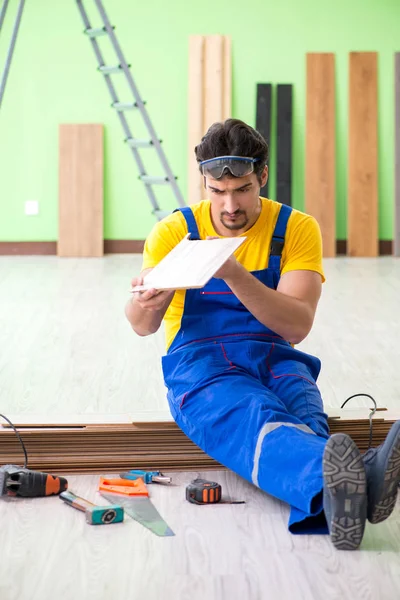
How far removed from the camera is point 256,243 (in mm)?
2902

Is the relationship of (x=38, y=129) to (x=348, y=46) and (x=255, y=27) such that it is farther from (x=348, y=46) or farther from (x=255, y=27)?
(x=348, y=46)

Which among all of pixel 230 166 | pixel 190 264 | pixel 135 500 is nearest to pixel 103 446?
pixel 135 500

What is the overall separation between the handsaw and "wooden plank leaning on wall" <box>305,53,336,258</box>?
21.0 feet

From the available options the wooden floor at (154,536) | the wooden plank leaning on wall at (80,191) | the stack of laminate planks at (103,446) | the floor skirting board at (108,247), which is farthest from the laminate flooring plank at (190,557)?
the floor skirting board at (108,247)

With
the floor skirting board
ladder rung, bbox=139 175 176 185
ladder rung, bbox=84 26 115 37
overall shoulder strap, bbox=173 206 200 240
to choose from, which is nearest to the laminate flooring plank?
overall shoulder strap, bbox=173 206 200 240

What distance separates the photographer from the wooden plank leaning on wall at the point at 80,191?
8.86 m

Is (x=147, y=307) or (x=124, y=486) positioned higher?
(x=147, y=307)

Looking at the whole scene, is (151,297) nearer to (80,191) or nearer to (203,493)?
(203,493)

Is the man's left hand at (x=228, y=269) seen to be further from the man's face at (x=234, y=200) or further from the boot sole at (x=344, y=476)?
the boot sole at (x=344, y=476)

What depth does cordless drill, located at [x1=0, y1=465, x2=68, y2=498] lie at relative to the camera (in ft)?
8.45

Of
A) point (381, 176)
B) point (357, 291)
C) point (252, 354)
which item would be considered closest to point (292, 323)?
point (252, 354)

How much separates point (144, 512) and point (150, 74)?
6859 millimetres

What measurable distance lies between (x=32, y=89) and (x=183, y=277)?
678 centimetres

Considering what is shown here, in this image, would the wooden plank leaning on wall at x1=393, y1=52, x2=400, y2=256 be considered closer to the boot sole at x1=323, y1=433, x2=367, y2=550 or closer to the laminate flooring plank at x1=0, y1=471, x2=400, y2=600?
the laminate flooring plank at x1=0, y1=471, x2=400, y2=600
